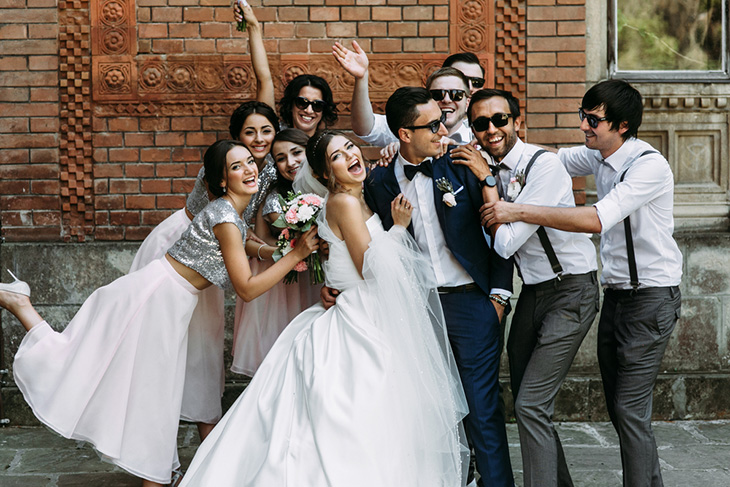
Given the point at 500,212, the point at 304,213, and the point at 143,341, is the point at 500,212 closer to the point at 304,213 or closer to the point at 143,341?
the point at 304,213

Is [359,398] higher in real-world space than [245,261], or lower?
lower

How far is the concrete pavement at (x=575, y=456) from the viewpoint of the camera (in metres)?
5.25

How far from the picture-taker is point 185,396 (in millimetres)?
5102

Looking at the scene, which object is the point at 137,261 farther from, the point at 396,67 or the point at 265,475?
the point at 396,67

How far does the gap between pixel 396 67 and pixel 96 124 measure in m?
2.41

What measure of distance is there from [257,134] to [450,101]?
1226 mm

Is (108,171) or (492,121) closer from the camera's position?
(492,121)

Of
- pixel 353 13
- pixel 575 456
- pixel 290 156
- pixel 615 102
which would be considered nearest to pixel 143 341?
pixel 290 156

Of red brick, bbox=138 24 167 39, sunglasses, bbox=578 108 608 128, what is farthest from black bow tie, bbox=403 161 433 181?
red brick, bbox=138 24 167 39

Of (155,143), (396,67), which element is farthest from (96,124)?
(396,67)

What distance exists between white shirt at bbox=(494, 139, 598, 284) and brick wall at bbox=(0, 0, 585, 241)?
220 cm

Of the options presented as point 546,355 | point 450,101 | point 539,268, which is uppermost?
point 450,101

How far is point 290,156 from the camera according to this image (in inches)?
196

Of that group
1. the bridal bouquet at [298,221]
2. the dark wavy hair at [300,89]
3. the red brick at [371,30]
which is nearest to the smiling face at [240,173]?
the bridal bouquet at [298,221]
